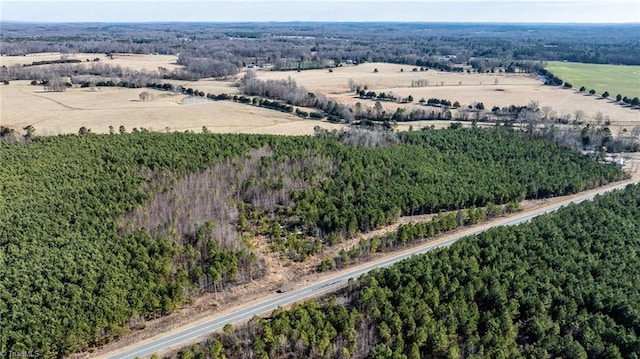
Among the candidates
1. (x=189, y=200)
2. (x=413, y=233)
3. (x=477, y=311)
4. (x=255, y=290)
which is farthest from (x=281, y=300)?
(x=189, y=200)

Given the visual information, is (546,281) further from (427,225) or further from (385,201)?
(385,201)

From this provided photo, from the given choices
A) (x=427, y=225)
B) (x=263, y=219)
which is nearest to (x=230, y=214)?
(x=263, y=219)

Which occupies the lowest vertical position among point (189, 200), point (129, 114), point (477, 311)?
point (477, 311)

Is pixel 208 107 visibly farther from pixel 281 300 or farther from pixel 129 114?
pixel 281 300

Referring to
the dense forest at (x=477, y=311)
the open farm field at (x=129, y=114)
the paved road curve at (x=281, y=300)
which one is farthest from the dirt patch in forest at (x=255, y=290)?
the open farm field at (x=129, y=114)

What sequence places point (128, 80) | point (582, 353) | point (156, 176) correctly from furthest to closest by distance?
point (128, 80) < point (156, 176) < point (582, 353)

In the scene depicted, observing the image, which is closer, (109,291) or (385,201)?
(109,291)
